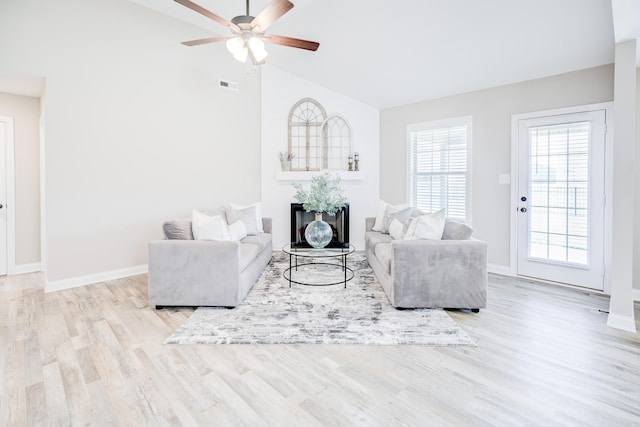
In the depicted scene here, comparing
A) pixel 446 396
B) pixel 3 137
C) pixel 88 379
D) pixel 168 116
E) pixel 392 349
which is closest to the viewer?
pixel 446 396

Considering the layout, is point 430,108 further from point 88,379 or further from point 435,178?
point 88,379

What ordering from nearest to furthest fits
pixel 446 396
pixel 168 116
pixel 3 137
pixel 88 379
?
pixel 446 396
pixel 88 379
pixel 3 137
pixel 168 116

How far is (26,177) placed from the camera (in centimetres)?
438

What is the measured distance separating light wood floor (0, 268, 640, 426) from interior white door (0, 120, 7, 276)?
2.00 m

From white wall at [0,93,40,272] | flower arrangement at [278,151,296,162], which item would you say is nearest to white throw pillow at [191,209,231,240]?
flower arrangement at [278,151,296,162]

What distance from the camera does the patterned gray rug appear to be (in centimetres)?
244

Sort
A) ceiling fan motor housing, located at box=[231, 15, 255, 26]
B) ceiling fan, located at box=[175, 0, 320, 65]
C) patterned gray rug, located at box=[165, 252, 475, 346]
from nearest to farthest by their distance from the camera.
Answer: patterned gray rug, located at box=[165, 252, 475, 346]
ceiling fan, located at box=[175, 0, 320, 65]
ceiling fan motor housing, located at box=[231, 15, 255, 26]

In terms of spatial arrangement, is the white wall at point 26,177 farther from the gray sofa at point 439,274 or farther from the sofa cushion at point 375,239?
the gray sofa at point 439,274

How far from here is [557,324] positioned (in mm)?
2742

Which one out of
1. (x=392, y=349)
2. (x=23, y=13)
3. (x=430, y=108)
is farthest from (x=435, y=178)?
(x=23, y=13)

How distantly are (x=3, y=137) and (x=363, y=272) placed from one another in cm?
497

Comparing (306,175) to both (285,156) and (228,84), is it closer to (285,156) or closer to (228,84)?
(285,156)

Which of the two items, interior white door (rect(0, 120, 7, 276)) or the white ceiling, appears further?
interior white door (rect(0, 120, 7, 276))

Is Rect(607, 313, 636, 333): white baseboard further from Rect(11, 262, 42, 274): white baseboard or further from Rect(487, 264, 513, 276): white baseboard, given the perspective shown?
Rect(11, 262, 42, 274): white baseboard
